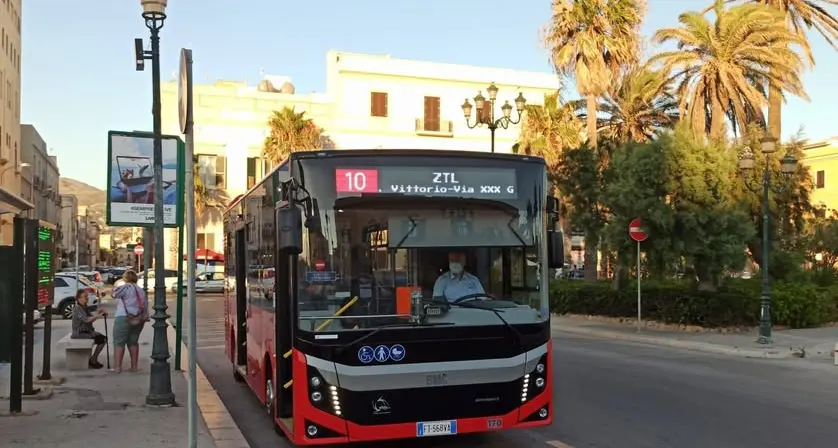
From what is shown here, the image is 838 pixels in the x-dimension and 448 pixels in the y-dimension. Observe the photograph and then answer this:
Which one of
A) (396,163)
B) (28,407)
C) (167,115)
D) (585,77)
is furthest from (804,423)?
(167,115)

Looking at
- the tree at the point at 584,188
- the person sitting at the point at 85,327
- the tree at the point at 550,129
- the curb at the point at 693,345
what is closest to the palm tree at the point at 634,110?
the tree at the point at 550,129

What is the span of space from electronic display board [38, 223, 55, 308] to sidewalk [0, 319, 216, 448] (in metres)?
1.31

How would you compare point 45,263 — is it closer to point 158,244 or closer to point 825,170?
point 158,244

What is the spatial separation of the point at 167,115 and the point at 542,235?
1719 inches

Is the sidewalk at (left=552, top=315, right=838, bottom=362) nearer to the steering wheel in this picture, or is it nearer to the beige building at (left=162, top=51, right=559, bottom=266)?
the steering wheel

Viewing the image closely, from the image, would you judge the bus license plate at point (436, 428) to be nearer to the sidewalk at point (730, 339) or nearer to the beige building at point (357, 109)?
the sidewalk at point (730, 339)

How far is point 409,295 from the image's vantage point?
23.9 ft

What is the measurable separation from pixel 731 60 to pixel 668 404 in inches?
750

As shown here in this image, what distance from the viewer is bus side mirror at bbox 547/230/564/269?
7.71 meters

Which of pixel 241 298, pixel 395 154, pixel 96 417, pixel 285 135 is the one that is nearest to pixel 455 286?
pixel 395 154

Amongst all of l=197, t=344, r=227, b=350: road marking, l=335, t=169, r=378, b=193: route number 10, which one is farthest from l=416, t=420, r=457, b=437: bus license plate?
l=197, t=344, r=227, b=350: road marking

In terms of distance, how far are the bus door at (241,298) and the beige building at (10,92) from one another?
4518cm

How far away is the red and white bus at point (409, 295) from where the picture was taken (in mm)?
6980

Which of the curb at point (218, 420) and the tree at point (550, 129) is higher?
the tree at point (550, 129)
